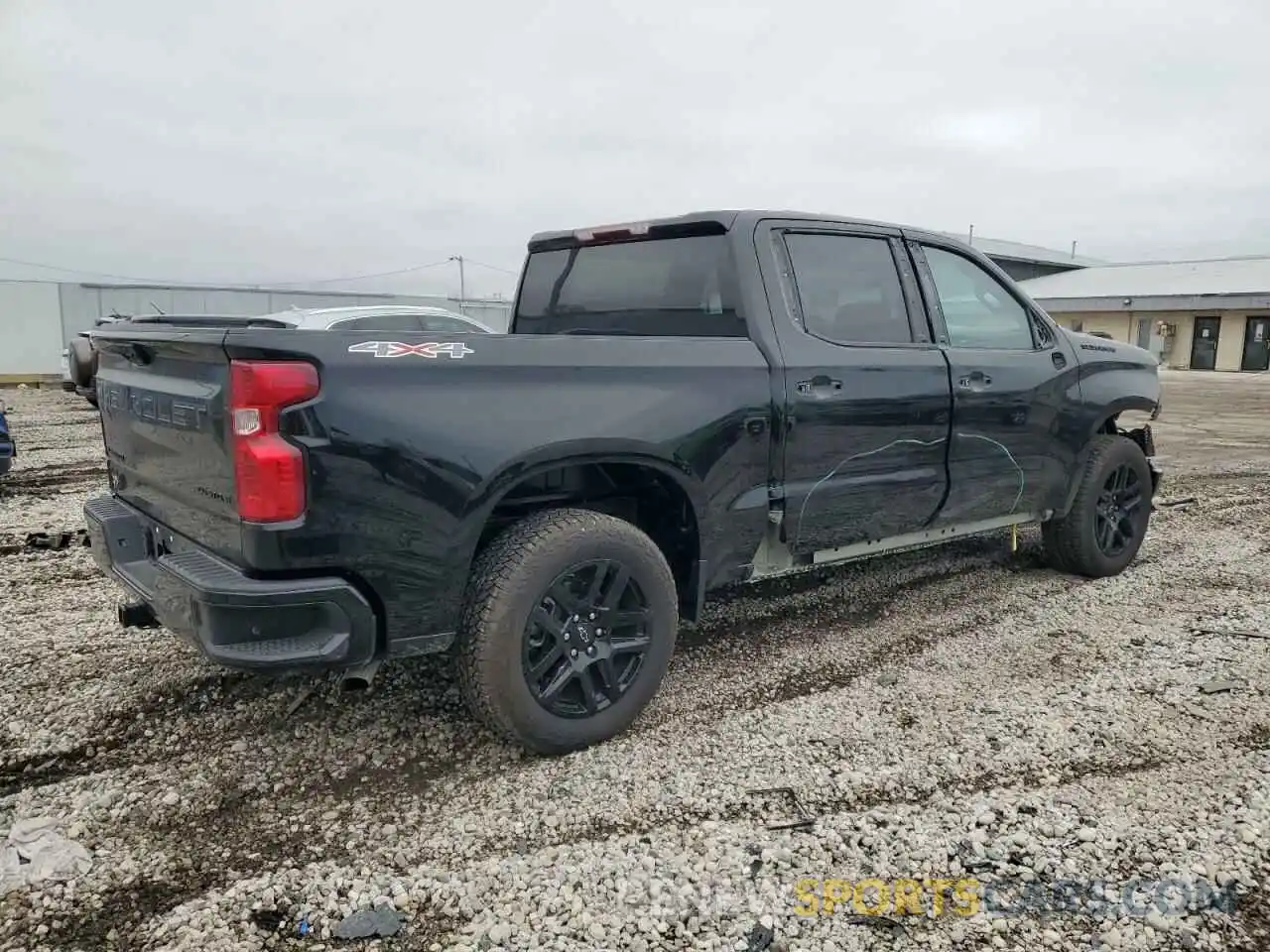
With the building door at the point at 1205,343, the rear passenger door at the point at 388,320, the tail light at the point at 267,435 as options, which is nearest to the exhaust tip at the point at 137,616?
the tail light at the point at 267,435

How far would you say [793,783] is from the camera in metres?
3.06

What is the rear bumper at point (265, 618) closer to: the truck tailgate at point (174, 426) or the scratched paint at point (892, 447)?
the truck tailgate at point (174, 426)

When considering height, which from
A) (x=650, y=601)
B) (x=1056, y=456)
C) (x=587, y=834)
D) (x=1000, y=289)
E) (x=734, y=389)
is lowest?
(x=587, y=834)

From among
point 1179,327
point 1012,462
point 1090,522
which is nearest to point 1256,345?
point 1179,327

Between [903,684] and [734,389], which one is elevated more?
[734,389]

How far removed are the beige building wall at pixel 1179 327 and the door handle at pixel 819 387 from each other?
103 feet

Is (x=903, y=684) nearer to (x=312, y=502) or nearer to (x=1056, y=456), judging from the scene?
(x=1056, y=456)

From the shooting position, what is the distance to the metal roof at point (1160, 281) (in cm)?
3481

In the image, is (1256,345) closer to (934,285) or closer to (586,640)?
(934,285)

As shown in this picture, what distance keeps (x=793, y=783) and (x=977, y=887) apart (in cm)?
69

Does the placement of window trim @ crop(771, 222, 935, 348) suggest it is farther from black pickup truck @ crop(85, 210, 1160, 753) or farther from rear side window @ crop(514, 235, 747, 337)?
rear side window @ crop(514, 235, 747, 337)

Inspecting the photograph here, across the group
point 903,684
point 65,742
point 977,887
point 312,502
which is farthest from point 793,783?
point 65,742

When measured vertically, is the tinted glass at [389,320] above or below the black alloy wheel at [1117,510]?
above

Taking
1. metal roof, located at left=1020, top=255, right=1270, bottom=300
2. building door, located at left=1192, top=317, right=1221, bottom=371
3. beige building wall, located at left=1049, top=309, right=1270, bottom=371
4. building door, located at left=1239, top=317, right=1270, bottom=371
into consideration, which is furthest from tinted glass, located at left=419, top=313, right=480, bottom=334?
building door, located at left=1192, top=317, right=1221, bottom=371
